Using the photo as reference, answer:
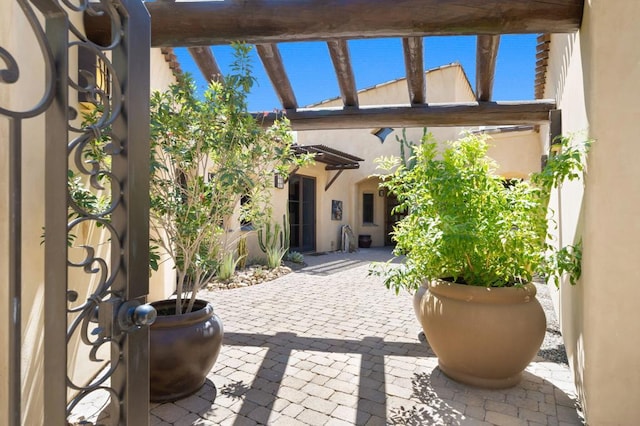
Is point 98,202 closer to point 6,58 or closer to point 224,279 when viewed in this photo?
point 6,58

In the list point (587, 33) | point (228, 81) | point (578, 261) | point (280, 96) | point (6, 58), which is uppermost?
point (280, 96)

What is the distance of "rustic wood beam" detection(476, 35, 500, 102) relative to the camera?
353 cm

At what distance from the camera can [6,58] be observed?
756 millimetres

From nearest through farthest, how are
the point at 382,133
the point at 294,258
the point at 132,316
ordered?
1. the point at 132,316
2. the point at 294,258
3. the point at 382,133

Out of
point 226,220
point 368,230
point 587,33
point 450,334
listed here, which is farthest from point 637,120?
point 368,230

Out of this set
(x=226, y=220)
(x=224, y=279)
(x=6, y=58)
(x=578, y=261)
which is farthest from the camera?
(x=224, y=279)

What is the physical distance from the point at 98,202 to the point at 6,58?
5.09 feet

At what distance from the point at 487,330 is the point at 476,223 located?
0.74 metres

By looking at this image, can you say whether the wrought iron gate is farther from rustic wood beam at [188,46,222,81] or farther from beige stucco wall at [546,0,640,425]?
rustic wood beam at [188,46,222,81]

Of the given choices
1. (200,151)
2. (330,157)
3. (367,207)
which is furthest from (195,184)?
(367,207)

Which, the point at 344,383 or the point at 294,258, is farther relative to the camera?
the point at 294,258

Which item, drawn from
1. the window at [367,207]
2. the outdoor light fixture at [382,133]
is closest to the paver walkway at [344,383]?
the outdoor light fixture at [382,133]

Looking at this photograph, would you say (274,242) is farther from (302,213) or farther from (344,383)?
(344,383)

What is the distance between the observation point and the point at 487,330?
2.44m
